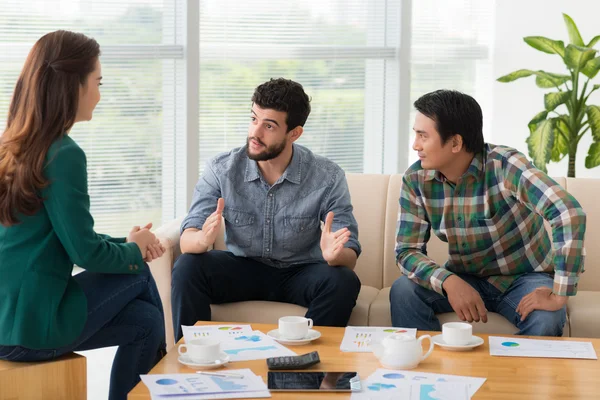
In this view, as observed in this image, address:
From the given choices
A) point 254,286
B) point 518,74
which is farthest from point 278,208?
point 518,74

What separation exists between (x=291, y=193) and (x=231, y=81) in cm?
174

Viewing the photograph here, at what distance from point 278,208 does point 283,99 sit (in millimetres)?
392

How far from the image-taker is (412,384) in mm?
1763

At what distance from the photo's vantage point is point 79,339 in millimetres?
2141

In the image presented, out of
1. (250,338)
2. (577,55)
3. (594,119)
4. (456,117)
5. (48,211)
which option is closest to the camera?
(48,211)

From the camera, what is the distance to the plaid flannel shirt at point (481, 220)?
8.53 ft

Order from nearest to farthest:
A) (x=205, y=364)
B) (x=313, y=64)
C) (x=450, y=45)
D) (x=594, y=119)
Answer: (x=205, y=364) → (x=594, y=119) → (x=313, y=64) → (x=450, y=45)

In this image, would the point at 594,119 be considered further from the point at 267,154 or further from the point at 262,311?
the point at 262,311

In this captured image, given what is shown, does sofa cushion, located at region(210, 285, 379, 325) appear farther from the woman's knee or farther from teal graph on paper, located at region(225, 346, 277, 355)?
teal graph on paper, located at region(225, 346, 277, 355)

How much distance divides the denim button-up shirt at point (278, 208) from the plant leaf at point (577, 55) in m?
1.64

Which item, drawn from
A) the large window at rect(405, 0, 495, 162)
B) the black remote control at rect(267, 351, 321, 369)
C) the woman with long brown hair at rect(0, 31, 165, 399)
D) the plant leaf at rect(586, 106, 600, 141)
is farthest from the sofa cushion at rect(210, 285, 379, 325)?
the large window at rect(405, 0, 495, 162)

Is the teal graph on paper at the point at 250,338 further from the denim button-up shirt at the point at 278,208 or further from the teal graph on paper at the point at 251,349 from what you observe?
the denim button-up shirt at the point at 278,208

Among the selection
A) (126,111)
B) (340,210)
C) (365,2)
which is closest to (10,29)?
(126,111)

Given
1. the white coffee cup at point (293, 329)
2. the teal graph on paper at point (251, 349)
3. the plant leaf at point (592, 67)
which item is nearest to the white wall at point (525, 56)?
the plant leaf at point (592, 67)
